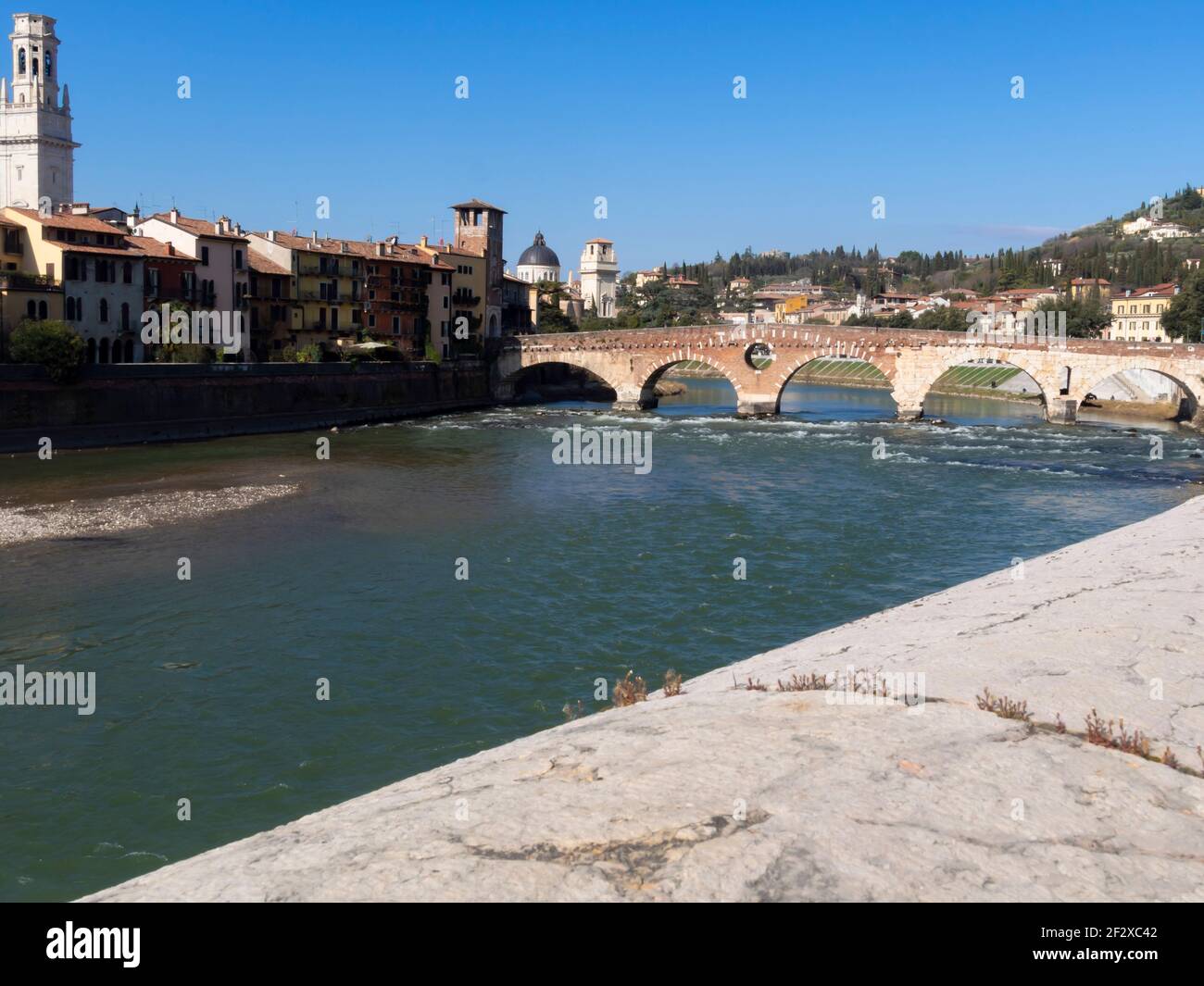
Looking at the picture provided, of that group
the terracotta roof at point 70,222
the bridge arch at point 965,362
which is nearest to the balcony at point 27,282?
the terracotta roof at point 70,222

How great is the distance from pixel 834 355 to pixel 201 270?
3567 cm

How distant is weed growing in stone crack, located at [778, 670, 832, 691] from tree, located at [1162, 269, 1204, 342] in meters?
77.5

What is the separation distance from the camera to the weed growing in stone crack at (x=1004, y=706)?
10.4m

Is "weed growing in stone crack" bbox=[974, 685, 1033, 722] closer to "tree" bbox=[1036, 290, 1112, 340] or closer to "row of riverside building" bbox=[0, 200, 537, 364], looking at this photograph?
"row of riverside building" bbox=[0, 200, 537, 364]

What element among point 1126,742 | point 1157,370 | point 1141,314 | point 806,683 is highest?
point 1141,314

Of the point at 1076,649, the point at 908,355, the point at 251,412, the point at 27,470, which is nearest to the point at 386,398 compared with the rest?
the point at 251,412

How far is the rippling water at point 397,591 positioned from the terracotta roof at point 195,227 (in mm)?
12590

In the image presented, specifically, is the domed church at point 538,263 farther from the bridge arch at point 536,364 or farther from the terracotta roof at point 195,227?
the terracotta roof at point 195,227

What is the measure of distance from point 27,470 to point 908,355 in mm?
45170

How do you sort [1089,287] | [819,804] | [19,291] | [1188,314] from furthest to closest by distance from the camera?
[1089,287], [1188,314], [19,291], [819,804]

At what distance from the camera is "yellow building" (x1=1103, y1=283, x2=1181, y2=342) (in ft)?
358

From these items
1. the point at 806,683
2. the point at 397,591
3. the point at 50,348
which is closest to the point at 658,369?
the point at 50,348

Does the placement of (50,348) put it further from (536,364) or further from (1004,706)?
(1004,706)

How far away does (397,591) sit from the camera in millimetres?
22969
